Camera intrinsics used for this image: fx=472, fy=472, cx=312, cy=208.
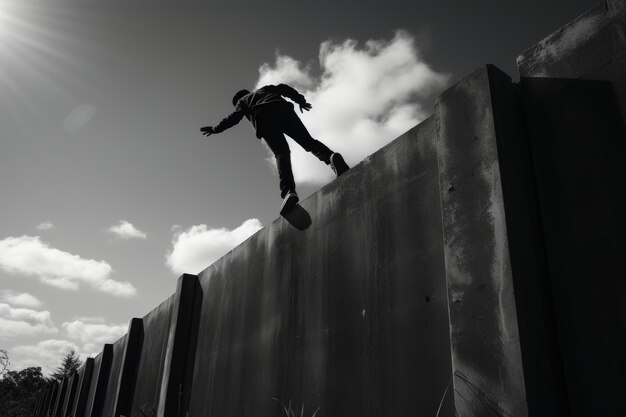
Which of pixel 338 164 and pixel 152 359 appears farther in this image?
pixel 152 359

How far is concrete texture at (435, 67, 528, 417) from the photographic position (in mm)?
2127

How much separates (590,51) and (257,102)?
12.8 ft

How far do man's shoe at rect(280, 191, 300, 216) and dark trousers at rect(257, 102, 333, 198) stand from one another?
0.51 meters

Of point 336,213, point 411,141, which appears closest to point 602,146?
point 411,141

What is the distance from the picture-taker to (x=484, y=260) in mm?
2352

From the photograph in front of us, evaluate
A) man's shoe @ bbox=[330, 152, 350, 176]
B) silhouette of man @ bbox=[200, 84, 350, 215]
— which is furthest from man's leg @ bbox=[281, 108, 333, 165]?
man's shoe @ bbox=[330, 152, 350, 176]

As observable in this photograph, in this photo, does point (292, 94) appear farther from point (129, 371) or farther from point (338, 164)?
point (129, 371)

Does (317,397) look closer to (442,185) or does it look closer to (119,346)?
(442,185)

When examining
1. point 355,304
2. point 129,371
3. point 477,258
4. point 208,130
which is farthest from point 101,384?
point 477,258

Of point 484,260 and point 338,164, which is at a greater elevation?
point 338,164

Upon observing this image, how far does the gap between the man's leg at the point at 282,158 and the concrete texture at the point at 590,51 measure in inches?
112

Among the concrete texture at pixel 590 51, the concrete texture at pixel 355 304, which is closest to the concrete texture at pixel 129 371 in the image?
the concrete texture at pixel 355 304

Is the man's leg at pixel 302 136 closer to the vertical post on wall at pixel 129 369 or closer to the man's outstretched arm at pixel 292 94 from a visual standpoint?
the man's outstretched arm at pixel 292 94

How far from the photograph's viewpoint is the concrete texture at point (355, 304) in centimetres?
283
